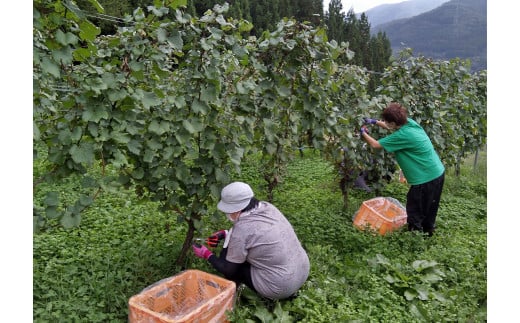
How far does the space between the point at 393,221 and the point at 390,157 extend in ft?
3.88

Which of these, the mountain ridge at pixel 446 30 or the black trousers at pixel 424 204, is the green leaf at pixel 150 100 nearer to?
the black trousers at pixel 424 204

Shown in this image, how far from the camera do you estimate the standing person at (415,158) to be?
4176 mm

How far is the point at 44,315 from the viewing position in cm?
259

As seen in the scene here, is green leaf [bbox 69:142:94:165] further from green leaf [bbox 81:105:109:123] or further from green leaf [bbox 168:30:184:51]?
green leaf [bbox 168:30:184:51]

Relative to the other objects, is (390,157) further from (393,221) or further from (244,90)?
(244,90)

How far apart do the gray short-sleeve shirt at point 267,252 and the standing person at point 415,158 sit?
1845mm

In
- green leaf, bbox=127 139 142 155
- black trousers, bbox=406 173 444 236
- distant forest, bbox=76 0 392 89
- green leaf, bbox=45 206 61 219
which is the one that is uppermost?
distant forest, bbox=76 0 392 89

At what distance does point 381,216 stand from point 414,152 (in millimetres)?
822

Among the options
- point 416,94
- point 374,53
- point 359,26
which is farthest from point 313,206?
point 359,26

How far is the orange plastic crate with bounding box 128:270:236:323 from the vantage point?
2.40 metres

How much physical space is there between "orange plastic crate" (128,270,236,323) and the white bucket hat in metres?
0.46

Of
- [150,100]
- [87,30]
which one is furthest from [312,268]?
[87,30]

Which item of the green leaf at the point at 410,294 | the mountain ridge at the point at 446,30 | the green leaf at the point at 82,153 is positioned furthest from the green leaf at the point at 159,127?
the mountain ridge at the point at 446,30

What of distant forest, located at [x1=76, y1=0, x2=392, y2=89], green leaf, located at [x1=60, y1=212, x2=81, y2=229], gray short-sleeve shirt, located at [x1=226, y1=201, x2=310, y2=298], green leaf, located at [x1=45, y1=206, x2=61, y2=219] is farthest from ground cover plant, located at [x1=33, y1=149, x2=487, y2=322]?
distant forest, located at [x1=76, y1=0, x2=392, y2=89]
